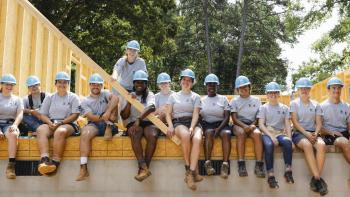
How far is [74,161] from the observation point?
6383mm

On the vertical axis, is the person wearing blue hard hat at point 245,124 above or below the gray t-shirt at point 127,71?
below

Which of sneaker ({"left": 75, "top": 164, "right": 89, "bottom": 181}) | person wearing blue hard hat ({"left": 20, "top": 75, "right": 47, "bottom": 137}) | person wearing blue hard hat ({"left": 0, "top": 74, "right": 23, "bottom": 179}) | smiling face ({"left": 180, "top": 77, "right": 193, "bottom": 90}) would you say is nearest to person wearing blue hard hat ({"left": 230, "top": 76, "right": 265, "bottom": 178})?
smiling face ({"left": 180, "top": 77, "right": 193, "bottom": 90})

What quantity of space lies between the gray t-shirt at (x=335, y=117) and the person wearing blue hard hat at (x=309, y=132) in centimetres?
14

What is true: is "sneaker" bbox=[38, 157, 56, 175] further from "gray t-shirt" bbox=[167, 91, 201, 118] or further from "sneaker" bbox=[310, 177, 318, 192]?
"sneaker" bbox=[310, 177, 318, 192]

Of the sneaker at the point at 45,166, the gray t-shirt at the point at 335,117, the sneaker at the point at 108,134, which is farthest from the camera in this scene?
the gray t-shirt at the point at 335,117

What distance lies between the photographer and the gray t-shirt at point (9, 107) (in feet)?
21.4

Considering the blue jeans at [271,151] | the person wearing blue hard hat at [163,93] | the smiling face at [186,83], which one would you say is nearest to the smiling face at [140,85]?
the person wearing blue hard hat at [163,93]

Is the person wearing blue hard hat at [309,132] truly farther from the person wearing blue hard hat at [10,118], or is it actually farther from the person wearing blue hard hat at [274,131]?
the person wearing blue hard hat at [10,118]

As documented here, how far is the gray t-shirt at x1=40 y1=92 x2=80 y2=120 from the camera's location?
21.3 feet

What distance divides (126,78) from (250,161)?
90.8 inches

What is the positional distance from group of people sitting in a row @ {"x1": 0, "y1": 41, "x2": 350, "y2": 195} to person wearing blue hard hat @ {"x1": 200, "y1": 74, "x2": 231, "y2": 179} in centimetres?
1

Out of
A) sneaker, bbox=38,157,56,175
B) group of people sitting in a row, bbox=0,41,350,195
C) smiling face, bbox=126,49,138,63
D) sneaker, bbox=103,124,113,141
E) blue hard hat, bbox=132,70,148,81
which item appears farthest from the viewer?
smiling face, bbox=126,49,138,63

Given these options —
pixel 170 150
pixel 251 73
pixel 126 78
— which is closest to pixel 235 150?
pixel 170 150

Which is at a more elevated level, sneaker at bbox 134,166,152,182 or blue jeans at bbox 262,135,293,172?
blue jeans at bbox 262,135,293,172
